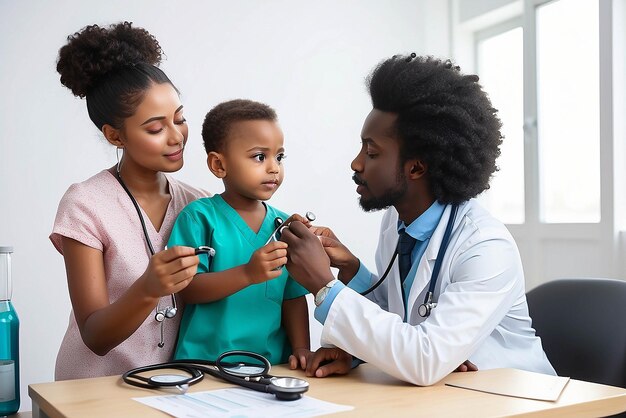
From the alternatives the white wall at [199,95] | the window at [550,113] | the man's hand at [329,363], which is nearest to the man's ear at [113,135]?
the man's hand at [329,363]

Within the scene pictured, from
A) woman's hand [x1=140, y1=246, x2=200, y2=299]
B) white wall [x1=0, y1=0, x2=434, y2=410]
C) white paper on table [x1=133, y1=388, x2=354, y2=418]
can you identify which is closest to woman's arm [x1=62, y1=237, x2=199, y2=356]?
woman's hand [x1=140, y1=246, x2=200, y2=299]

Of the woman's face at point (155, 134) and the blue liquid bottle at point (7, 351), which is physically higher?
the woman's face at point (155, 134)

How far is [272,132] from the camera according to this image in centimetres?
170

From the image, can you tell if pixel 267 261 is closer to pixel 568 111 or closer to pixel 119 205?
pixel 119 205

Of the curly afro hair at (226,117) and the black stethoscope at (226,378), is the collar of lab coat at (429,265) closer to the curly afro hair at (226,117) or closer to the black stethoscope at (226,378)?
the black stethoscope at (226,378)

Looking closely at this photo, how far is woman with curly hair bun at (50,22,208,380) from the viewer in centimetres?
156

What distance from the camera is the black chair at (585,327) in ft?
5.58

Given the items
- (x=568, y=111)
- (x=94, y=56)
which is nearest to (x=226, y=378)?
(x=94, y=56)

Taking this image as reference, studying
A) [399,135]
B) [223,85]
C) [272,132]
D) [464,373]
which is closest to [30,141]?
[223,85]

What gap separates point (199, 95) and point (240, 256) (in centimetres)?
223

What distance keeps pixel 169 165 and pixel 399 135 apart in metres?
0.54

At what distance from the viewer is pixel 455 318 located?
4.48 ft

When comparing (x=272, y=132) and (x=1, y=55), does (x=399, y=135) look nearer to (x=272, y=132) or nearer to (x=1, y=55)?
(x=272, y=132)

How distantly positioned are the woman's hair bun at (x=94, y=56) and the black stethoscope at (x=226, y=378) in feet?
2.42
